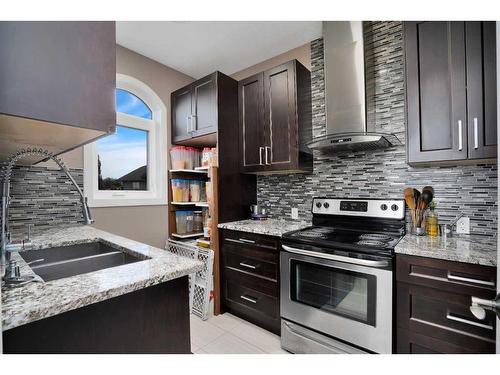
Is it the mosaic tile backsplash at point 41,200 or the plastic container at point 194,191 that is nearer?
the mosaic tile backsplash at point 41,200

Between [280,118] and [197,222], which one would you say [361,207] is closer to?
[280,118]

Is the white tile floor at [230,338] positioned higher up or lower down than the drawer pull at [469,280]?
lower down

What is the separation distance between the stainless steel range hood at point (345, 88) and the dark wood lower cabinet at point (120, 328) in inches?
60.7

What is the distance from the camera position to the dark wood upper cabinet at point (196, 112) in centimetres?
247

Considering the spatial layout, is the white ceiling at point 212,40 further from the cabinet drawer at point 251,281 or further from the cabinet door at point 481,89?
the cabinet drawer at point 251,281

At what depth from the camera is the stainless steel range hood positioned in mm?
1897

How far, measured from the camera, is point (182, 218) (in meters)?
2.86

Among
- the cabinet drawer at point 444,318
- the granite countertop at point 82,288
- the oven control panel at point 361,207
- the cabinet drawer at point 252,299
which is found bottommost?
the cabinet drawer at point 252,299

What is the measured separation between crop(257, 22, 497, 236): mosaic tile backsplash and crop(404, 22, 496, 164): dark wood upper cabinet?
0.87 ft

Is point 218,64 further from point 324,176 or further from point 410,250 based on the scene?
point 410,250

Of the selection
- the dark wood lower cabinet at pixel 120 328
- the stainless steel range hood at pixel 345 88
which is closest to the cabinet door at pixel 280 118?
the stainless steel range hood at pixel 345 88

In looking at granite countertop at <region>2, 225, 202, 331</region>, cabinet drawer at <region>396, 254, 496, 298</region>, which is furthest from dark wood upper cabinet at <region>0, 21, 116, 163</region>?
cabinet drawer at <region>396, 254, 496, 298</region>

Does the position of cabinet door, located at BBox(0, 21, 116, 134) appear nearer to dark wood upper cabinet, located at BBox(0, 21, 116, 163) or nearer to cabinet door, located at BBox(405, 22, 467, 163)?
dark wood upper cabinet, located at BBox(0, 21, 116, 163)

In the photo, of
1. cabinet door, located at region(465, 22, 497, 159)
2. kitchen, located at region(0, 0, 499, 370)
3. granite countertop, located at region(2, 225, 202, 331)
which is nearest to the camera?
granite countertop, located at region(2, 225, 202, 331)
